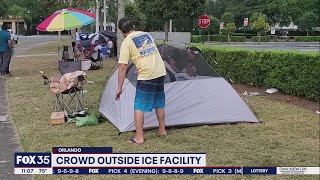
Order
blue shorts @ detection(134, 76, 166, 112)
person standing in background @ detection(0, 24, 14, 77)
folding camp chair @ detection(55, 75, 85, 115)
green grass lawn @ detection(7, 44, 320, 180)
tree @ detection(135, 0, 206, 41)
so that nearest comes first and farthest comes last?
green grass lawn @ detection(7, 44, 320, 180) → blue shorts @ detection(134, 76, 166, 112) → folding camp chair @ detection(55, 75, 85, 115) → person standing in background @ detection(0, 24, 14, 77) → tree @ detection(135, 0, 206, 41)

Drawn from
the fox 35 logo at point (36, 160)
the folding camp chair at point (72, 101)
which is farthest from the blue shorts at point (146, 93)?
the folding camp chair at point (72, 101)

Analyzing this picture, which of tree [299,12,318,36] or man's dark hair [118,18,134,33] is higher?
tree [299,12,318,36]

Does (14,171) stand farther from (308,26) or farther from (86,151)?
(308,26)

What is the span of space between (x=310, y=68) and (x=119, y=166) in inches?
218

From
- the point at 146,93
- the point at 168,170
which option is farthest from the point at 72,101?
the point at 168,170

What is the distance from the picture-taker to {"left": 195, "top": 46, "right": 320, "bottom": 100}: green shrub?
29.6 feet

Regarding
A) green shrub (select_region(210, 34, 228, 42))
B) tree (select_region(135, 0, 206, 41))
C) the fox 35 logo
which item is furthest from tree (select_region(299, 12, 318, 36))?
the fox 35 logo

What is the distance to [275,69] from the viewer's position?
1012 cm

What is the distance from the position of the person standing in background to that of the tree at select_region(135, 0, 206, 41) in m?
15.5

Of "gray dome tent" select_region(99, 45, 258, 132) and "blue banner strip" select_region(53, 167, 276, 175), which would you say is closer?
"blue banner strip" select_region(53, 167, 276, 175)

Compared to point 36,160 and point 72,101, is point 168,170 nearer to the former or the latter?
point 36,160

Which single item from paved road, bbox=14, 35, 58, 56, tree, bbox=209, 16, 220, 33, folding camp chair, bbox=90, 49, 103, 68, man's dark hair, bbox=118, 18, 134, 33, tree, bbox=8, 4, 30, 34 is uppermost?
tree, bbox=8, 4, 30, 34

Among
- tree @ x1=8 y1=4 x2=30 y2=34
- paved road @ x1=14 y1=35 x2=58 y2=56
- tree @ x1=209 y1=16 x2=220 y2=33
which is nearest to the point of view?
paved road @ x1=14 y1=35 x2=58 y2=56

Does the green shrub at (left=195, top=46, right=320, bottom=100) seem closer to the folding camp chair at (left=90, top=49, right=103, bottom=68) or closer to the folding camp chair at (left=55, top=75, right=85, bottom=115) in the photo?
the folding camp chair at (left=55, top=75, right=85, bottom=115)
